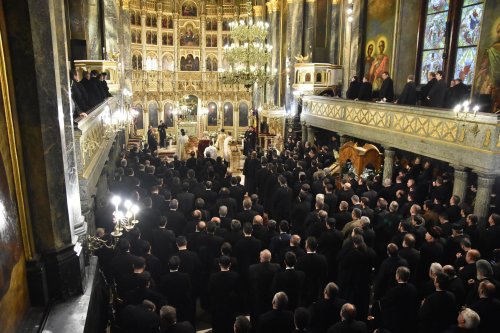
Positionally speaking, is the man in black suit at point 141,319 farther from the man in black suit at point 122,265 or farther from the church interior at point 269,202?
the man in black suit at point 122,265

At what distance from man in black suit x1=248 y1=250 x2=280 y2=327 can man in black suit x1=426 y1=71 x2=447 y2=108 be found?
880 cm

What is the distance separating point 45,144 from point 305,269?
14.3 ft

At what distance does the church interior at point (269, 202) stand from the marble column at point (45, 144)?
0.02 m

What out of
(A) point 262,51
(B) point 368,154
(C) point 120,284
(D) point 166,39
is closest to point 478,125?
(B) point 368,154

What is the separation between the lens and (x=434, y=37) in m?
16.1

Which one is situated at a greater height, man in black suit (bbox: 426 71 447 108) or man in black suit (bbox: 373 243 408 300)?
man in black suit (bbox: 426 71 447 108)

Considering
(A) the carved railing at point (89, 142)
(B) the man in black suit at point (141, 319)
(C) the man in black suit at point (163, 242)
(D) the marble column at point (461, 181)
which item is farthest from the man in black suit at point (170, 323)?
(D) the marble column at point (461, 181)

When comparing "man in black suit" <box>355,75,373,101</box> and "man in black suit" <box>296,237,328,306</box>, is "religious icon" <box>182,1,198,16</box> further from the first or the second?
"man in black suit" <box>296,237,328,306</box>

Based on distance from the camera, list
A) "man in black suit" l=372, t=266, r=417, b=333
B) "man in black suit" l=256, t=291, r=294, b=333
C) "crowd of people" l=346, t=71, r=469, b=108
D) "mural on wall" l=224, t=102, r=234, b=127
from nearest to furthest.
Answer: "man in black suit" l=256, t=291, r=294, b=333
"man in black suit" l=372, t=266, r=417, b=333
"crowd of people" l=346, t=71, r=469, b=108
"mural on wall" l=224, t=102, r=234, b=127

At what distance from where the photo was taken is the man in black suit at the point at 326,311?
5.29 meters

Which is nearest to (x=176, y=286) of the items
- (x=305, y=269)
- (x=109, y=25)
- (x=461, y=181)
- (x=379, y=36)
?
(x=305, y=269)

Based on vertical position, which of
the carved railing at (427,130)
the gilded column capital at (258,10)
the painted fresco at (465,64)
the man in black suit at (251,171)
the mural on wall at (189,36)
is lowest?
the man in black suit at (251,171)

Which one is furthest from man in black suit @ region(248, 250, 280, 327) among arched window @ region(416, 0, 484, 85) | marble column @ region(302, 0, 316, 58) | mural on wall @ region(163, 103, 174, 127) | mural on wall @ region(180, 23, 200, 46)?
mural on wall @ region(180, 23, 200, 46)

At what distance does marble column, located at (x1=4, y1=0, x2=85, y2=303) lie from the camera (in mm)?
4195
